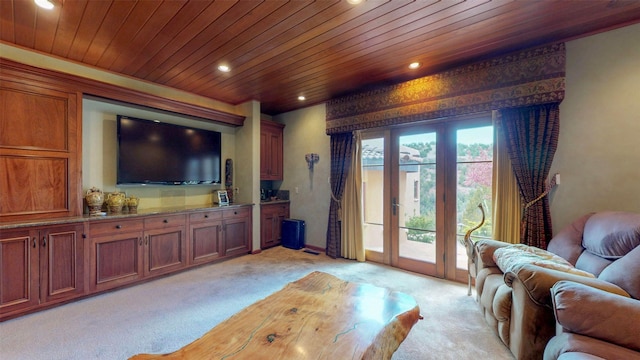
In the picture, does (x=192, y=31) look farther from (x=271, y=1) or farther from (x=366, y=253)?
(x=366, y=253)

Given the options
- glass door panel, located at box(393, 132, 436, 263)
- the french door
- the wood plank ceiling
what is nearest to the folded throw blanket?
the french door

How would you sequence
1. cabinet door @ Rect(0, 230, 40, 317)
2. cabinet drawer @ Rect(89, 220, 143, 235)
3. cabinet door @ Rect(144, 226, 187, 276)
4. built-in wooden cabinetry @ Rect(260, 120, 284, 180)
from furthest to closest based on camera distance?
1. built-in wooden cabinetry @ Rect(260, 120, 284, 180)
2. cabinet door @ Rect(144, 226, 187, 276)
3. cabinet drawer @ Rect(89, 220, 143, 235)
4. cabinet door @ Rect(0, 230, 40, 317)

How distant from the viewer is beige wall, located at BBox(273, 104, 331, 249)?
15.0ft

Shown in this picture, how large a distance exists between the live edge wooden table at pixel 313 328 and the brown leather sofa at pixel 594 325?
0.72m

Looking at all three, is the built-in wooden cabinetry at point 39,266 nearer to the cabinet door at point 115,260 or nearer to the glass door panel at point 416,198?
the cabinet door at point 115,260

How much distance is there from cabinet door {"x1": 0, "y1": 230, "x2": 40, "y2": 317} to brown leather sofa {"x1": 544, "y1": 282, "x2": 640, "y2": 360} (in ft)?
13.5

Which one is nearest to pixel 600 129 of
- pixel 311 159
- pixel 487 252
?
pixel 487 252

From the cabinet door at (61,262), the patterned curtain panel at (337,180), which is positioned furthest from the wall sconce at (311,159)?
the cabinet door at (61,262)

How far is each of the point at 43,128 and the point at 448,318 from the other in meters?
4.51

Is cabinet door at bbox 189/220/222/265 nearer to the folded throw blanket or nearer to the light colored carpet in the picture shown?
the light colored carpet

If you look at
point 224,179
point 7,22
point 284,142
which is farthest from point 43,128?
point 284,142

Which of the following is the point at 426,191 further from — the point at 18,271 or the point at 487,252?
the point at 18,271

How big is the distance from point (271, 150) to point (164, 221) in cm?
229

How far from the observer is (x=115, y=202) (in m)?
3.16
